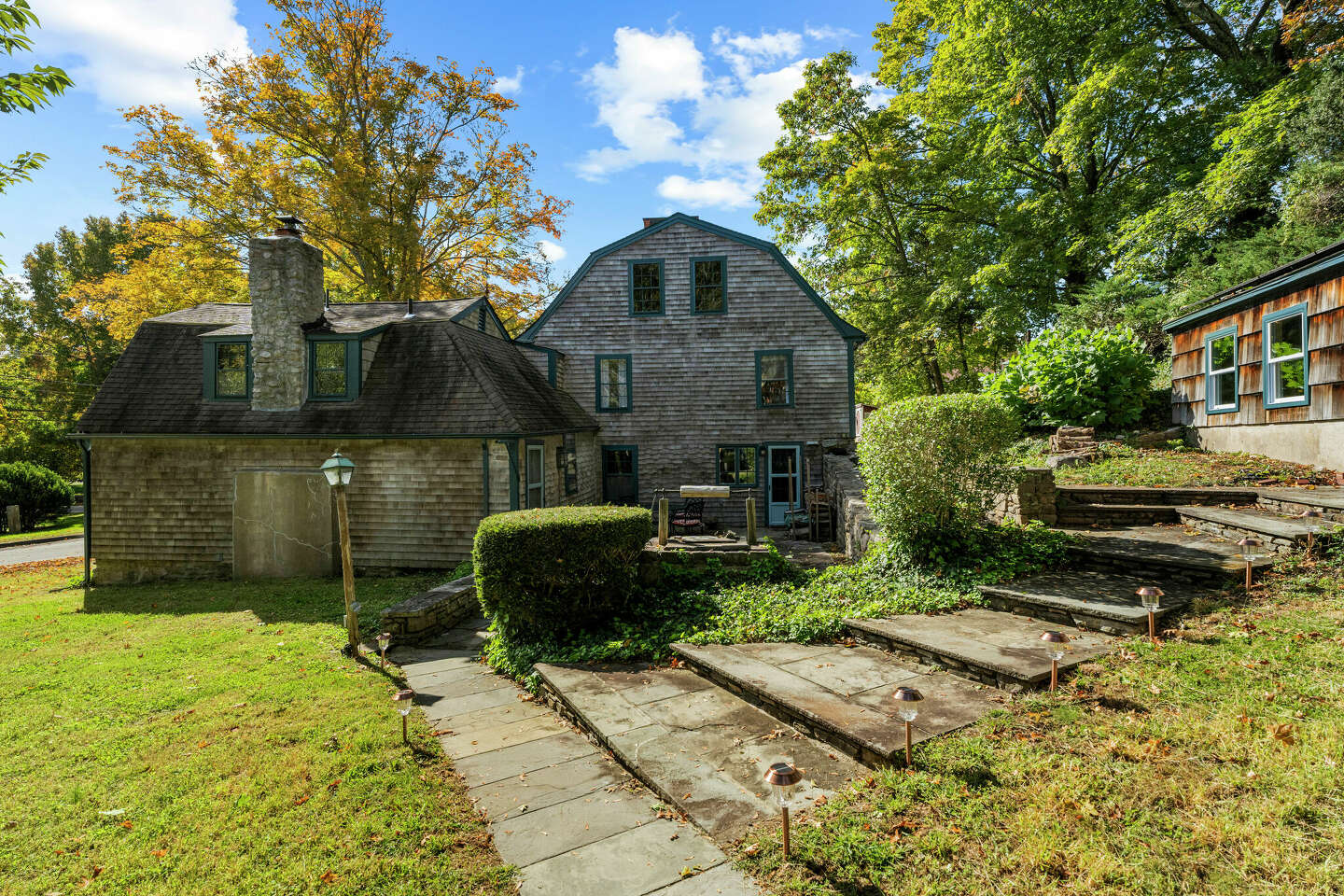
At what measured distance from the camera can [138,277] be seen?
22609 millimetres

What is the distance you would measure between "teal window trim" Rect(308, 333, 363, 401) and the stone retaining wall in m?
6.24

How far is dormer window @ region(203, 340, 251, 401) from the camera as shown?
13.3 meters

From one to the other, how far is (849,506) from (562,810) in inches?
315

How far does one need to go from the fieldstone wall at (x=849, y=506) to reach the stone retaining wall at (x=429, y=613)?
20.7ft

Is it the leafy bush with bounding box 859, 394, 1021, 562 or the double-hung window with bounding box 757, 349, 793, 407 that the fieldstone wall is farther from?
the double-hung window with bounding box 757, 349, 793, 407

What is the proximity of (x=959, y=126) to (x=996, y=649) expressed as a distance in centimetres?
2274

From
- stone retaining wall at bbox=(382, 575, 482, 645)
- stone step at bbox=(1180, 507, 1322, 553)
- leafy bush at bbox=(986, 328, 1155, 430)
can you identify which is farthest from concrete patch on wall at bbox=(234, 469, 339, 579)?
leafy bush at bbox=(986, 328, 1155, 430)

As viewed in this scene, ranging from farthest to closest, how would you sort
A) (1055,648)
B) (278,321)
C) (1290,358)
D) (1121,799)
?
(278,321)
(1290,358)
(1055,648)
(1121,799)

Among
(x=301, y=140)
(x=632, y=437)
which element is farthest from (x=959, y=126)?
(x=301, y=140)

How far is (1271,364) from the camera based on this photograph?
10258 mm

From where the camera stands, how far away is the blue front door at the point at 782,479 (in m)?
16.8

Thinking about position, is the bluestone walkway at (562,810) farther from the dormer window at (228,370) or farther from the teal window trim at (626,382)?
the teal window trim at (626,382)

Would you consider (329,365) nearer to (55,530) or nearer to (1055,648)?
(1055,648)

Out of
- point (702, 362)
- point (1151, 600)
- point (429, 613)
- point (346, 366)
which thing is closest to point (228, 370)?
point (346, 366)
